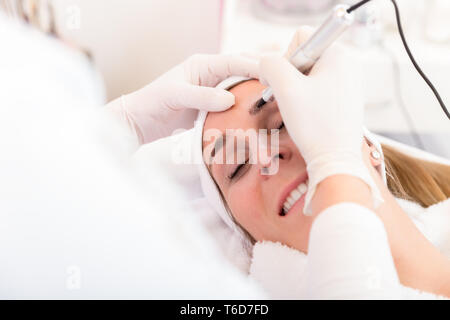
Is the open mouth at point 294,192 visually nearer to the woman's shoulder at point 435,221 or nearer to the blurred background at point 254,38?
the woman's shoulder at point 435,221

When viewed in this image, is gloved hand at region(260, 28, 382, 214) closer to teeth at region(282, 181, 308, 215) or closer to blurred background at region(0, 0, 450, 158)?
teeth at region(282, 181, 308, 215)

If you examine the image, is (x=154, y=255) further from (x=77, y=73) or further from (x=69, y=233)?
(x=77, y=73)

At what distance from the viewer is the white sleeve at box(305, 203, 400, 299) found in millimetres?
538

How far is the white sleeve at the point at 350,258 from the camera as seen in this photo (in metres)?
0.54

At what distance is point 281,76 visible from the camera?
67cm

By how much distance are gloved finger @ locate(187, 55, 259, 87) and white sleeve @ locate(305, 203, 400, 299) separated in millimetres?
422

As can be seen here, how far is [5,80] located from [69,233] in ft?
0.59

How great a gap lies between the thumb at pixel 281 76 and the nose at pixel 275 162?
13cm

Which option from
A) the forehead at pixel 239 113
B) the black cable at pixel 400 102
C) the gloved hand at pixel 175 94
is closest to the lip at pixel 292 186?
the forehead at pixel 239 113

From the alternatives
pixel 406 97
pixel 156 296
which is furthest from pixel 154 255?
pixel 406 97

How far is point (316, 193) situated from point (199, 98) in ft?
1.07

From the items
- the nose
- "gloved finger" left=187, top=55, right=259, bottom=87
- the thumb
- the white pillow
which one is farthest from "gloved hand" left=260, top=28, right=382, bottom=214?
the white pillow

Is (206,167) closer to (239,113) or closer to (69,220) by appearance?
(239,113)
